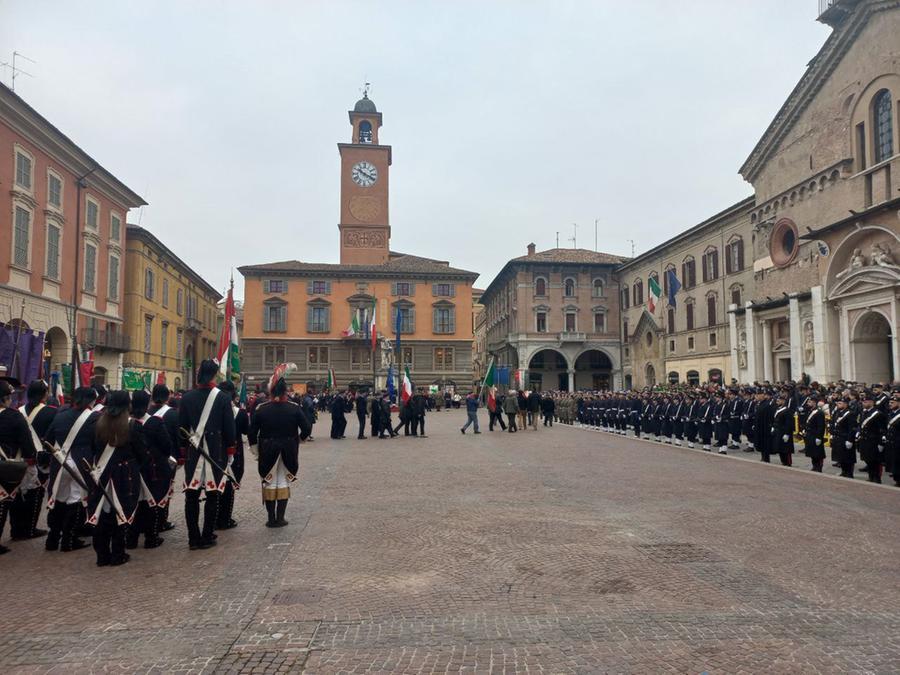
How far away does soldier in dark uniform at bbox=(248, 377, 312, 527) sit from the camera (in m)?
7.48

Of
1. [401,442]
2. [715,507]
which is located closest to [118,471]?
[715,507]

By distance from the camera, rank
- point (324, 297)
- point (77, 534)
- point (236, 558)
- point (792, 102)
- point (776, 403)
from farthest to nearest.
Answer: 1. point (324, 297)
2. point (792, 102)
3. point (776, 403)
4. point (77, 534)
5. point (236, 558)

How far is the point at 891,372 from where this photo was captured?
23.7 m

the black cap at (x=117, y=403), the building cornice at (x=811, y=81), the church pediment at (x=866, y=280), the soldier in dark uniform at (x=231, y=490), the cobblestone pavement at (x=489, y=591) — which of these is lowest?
the cobblestone pavement at (x=489, y=591)

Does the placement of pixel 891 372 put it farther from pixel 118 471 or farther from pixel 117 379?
pixel 117 379

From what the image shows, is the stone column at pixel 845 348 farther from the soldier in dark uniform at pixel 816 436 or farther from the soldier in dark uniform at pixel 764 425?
the soldier in dark uniform at pixel 816 436

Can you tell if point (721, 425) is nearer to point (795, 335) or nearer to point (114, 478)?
point (795, 335)

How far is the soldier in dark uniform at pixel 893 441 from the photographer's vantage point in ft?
34.3

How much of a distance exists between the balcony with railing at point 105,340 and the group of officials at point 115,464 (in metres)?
25.6

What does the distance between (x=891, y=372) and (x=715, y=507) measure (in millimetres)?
20019

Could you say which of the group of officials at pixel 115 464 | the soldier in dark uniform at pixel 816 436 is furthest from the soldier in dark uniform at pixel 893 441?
the group of officials at pixel 115 464

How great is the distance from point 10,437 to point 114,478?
1489 millimetres

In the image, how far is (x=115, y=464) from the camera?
6.14m

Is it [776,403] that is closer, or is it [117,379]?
[776,403]
